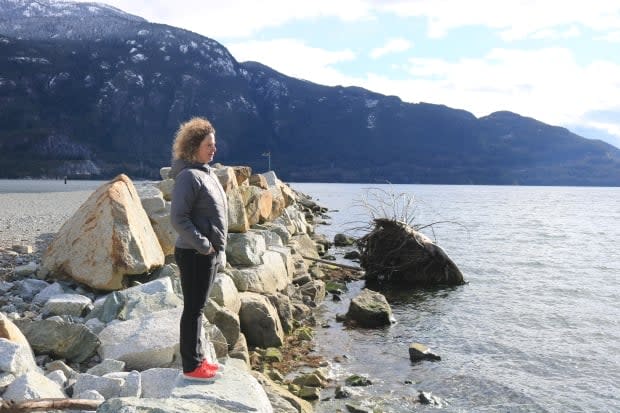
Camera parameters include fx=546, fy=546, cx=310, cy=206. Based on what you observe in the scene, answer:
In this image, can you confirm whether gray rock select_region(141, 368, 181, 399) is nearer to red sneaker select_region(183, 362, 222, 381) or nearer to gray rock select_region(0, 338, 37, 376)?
red sneaker select_region(183, 362, 222, 381)

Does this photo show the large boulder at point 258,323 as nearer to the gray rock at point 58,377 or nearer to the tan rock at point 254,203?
the gray rock at point 58,377

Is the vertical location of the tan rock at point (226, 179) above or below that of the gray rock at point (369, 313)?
above

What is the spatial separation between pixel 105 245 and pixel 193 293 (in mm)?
4646

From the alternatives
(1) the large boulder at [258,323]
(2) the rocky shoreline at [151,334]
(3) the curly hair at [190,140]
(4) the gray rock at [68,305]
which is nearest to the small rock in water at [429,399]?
(2) the rocky shoreline at [151,334]

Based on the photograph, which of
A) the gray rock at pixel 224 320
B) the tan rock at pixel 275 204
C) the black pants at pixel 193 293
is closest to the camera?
the black pants at pixel 193 293

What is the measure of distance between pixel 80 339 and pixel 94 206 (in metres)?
3.45

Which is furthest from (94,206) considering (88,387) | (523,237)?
(523,237)

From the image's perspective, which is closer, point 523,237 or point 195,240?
point 195,240

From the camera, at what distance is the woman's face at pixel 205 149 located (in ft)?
19.5

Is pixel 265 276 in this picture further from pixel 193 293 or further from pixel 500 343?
pixel 193 293

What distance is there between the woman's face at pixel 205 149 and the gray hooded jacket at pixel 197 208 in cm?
7

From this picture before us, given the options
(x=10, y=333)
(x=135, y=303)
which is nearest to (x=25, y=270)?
(x=135, y=303)

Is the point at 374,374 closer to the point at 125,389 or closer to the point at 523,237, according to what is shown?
the point at 125,389

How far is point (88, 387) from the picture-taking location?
624 cm
